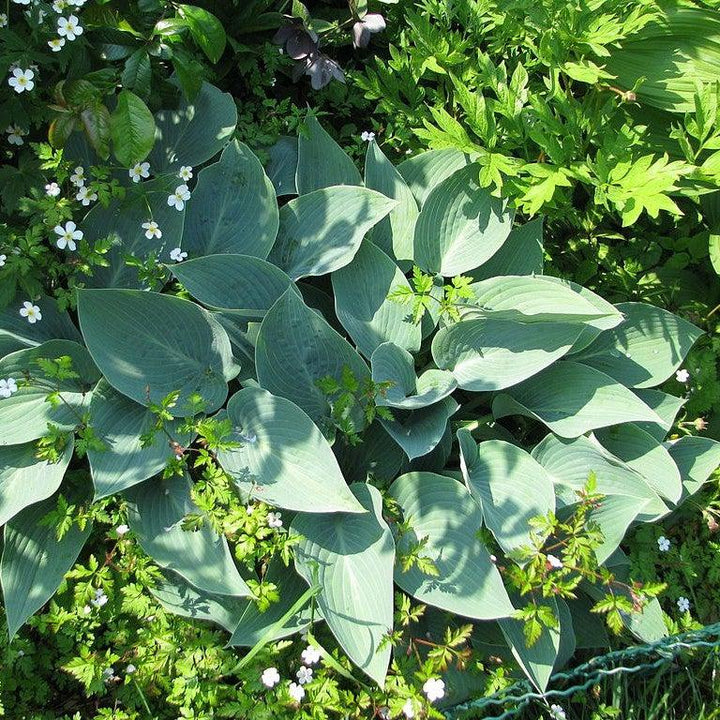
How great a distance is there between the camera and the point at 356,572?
2.02 metres

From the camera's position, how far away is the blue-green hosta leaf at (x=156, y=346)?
6.63 ft

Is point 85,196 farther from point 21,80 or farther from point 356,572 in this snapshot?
point 356,572

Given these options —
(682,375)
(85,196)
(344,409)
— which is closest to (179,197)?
(85,196)

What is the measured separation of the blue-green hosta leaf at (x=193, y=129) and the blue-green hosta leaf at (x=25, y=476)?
97 centimetres

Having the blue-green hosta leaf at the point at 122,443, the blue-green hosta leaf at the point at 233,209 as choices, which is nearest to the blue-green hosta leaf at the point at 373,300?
the blue-green hosta leaf at the point at 233,209

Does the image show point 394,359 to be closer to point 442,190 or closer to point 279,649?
point 442,190

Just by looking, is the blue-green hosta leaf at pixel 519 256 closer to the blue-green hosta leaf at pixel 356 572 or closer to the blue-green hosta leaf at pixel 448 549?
the blue-green hosta leaf at pixel 448 549

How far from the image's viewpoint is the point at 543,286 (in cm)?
225

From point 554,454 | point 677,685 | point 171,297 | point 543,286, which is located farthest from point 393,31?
point 677,685

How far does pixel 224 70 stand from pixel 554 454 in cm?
174

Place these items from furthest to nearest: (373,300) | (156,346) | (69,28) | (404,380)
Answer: (373,300) → (404,380) → (156,346) → (69,28)

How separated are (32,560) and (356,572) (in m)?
0.85

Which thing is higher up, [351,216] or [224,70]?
[224,70]

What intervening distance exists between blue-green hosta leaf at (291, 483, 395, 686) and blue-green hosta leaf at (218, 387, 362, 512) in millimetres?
120
